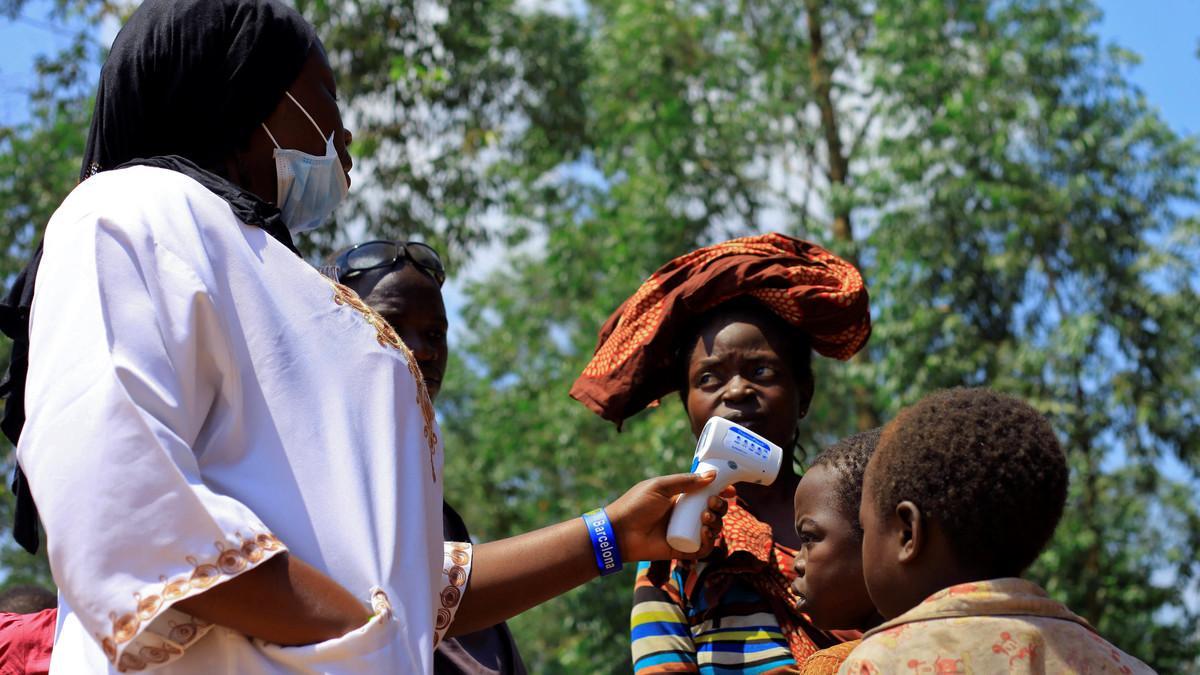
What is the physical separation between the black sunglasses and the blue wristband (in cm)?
145

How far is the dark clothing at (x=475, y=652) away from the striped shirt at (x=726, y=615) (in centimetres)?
31

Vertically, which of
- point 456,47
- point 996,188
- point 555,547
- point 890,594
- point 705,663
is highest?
point 996,188

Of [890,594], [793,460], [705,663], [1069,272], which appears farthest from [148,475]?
[1069,272]

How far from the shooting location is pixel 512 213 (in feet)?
49.2

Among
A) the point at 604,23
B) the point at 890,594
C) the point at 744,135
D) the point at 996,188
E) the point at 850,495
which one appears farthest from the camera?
the point at 604,23

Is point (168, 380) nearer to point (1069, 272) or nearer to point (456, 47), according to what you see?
point (456, 47)

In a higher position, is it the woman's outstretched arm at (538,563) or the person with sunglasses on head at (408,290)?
the person with sunglasses on head at (408,290)

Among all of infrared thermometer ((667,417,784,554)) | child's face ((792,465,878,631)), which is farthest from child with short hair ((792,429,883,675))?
infrared thermometer ((667,417,784,554))

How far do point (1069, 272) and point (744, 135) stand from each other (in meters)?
3.71

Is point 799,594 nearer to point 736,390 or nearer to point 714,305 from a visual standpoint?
point 736,390

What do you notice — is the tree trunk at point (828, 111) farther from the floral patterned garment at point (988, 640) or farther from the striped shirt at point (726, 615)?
the floral patterned garment at point (988, 640)

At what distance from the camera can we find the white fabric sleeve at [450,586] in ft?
8.00

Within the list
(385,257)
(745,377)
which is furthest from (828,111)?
(745,377)

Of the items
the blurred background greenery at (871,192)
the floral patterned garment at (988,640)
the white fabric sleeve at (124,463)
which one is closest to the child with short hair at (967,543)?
the floral patterned garment at (988,640)
